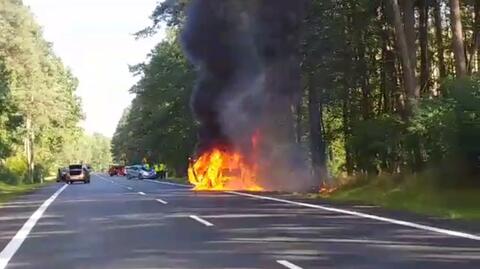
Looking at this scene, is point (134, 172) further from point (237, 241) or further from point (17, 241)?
point (237, 241)

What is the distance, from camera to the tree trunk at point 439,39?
31.4 metres

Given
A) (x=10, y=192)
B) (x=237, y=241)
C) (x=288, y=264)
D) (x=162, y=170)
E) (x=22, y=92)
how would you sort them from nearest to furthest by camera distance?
(x=288, y=264)
(x=237, y=241)
(x=10, y=192)
(x=22, y=92)
(x=162, y=170)

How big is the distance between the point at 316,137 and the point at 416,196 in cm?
1333

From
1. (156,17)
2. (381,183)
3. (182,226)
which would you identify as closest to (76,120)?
(156,17)

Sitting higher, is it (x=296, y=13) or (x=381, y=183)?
(x=296, y=13)

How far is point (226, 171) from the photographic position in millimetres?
36688

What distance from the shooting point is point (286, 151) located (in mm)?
39531

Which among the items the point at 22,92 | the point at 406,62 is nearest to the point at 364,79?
the point at 406,62

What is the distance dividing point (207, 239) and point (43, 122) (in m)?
56.7

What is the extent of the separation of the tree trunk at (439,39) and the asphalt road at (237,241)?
1377 centimetres

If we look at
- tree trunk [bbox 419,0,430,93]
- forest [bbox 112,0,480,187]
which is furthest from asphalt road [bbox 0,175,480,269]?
tree trunk [bbox 419,0,430,93]

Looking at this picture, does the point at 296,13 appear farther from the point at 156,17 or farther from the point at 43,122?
the point at 43,122

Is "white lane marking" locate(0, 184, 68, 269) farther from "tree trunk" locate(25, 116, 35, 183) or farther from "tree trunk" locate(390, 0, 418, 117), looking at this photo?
"tree trunk" locate(25, 116, 35, 183)

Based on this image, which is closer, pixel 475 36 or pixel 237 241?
pixel 237 241
